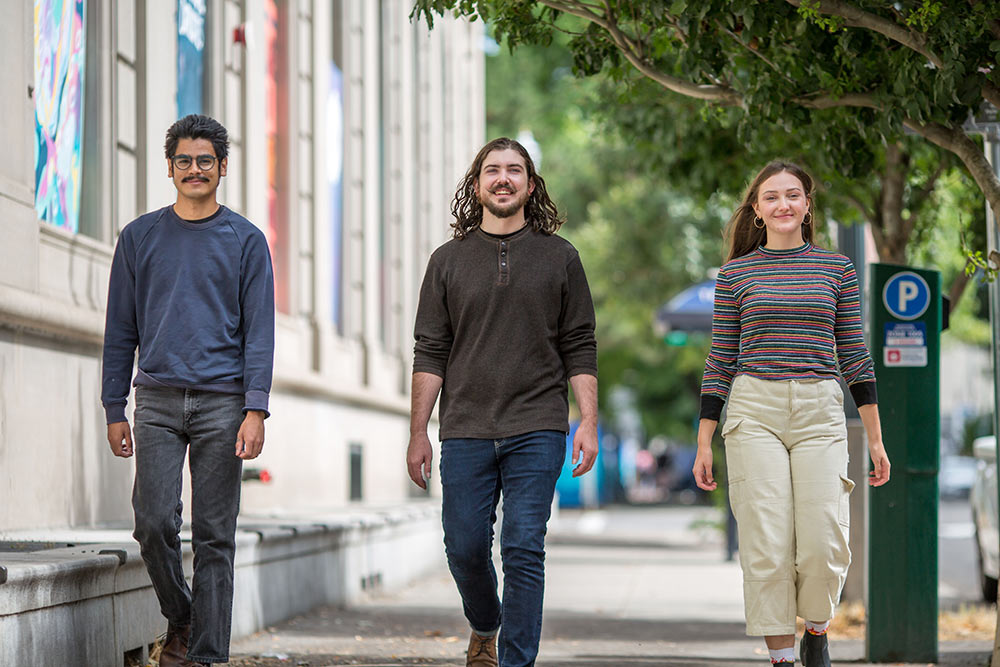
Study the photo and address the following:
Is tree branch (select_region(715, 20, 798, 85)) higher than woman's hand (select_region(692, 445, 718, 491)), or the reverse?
tree branch (select_region(715, 20, 798, 85))

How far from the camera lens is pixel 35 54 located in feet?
24.9

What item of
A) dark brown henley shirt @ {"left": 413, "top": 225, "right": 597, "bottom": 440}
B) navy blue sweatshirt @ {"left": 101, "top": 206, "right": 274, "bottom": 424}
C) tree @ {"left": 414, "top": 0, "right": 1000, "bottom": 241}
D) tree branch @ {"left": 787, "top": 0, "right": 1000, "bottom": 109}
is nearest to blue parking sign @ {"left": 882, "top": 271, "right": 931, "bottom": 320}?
tree @ {"left": 414, "top": 0, "right": 1000, "bottom": 241}

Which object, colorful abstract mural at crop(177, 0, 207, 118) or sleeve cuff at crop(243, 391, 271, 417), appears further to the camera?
colorful abstract mural at crop(177, 0, 207, 118)

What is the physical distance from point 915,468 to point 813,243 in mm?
2430

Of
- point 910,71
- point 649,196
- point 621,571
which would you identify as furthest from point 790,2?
point 649,196

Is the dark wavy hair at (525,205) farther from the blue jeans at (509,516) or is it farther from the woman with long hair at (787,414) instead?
the blue jeans at (509,516)

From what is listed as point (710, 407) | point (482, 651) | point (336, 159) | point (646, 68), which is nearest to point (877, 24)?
point (646, 68)

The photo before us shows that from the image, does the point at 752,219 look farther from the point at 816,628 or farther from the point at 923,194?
the point at 923,194

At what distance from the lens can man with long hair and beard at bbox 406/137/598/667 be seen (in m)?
5.07

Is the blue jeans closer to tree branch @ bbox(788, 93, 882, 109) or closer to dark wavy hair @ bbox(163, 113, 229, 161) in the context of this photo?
dark wavy hair @ bbox(163, 113, 229, 161)

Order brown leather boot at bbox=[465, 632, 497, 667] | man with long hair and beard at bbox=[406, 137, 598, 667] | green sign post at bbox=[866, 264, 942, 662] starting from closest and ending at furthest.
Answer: man with long hair and beard at bbox=[406, 137, 598, 667] → brown leather boot at bbox=[465, 632, 497, 667] → green sign post at bbox=[866, 264, 942, 662]

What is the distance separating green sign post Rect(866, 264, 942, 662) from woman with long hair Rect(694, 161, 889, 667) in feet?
7.13

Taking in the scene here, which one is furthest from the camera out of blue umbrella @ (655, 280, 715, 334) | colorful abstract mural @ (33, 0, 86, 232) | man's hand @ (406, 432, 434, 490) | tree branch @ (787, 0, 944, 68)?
blue umbrella @ (655, 280, 715, 334)

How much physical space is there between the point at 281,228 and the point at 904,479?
7.35 metres
